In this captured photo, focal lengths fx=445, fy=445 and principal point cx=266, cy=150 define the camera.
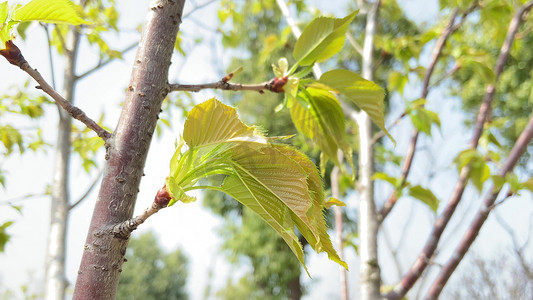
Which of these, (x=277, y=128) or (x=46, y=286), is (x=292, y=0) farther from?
(x=277, y=128)

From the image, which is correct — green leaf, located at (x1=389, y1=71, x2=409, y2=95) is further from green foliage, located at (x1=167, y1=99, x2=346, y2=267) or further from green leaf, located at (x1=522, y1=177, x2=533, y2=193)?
green foliage, located at (x1=167, y1=99, x2=346, y2=267)

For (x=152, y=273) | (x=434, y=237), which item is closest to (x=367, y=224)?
(x=434, y=237)

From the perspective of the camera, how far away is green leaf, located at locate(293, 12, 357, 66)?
396 mm

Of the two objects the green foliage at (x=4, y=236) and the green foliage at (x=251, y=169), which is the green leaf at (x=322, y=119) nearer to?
the green foliage at (x=251, y=169)

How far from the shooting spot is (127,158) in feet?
0.96

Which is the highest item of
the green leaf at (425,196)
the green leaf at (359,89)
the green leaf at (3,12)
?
the green leaf at (425,196)

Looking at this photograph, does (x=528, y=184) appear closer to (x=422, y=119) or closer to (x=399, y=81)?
(x=422, y=119)

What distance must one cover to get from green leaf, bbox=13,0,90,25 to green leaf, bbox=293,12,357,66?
7.4 inches

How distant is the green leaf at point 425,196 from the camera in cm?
88

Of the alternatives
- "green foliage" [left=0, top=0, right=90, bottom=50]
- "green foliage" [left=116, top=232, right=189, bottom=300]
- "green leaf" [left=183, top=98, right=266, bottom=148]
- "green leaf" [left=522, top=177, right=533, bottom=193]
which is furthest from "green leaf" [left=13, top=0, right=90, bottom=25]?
"green foliage" [left=116, top=232, right=189, bottom=300]

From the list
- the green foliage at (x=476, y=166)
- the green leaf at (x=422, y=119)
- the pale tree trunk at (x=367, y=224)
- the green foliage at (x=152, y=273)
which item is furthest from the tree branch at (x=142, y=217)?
the green foliage at (x=152, y=273)

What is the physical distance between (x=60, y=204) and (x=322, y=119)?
2.27 feet

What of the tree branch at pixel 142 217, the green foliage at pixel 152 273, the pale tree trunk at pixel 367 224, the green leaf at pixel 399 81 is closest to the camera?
the tree branch at pixel 142 217

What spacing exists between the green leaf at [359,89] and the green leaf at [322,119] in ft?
0.04
